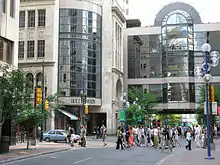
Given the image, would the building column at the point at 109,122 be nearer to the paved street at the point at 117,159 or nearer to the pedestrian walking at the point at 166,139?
the pedestrian walking at the point at 166,139

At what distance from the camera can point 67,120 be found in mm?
59312

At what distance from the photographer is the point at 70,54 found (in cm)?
5897

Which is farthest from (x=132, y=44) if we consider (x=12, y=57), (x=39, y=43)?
(x=12, y=57)

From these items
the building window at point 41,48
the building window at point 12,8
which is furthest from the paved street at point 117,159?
the building window at point 41,48

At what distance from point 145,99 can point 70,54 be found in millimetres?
17121

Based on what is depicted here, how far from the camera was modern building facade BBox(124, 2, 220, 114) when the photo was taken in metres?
71.2

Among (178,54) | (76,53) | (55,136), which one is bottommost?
(55,136)

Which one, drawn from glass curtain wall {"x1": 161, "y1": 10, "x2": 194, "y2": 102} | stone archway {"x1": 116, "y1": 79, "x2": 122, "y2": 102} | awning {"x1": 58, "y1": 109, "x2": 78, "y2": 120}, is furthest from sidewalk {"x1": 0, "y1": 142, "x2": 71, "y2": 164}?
glass curtain wall {"x1": 161, "y1": 10, "x2": 194, "y2": 102}

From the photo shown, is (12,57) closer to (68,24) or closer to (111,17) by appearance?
(68,24)

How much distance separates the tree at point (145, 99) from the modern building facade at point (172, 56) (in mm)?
3964

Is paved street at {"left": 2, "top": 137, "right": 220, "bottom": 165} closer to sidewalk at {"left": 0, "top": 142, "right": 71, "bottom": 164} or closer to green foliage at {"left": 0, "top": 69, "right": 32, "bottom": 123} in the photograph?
sidewalk at {"left": 0, "top": 142, "right": 71, "bottom": 164}

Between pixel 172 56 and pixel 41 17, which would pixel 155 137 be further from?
pixel 172 56

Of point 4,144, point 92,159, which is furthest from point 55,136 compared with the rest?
point 92,159

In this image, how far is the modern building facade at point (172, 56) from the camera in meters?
71.2
